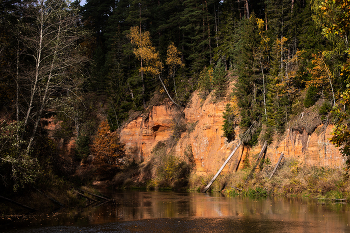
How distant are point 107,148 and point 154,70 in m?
14.0

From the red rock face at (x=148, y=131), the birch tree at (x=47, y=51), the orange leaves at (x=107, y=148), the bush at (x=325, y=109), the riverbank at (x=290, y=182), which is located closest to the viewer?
the birch tree at (x=47, y=51)

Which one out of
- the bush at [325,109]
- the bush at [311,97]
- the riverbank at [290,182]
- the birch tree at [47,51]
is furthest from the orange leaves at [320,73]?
the birch tree at [47,51]

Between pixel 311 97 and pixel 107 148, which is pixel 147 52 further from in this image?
pixel 311 97

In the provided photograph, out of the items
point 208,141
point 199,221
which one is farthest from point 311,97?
point 199,221

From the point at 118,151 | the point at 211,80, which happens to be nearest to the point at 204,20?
the point at 211,80

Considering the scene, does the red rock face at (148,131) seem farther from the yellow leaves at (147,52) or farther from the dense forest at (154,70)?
the yellow leaves at (147,52)

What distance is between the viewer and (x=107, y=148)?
5091 centimetres

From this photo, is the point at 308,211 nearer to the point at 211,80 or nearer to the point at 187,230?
the point at 187,230

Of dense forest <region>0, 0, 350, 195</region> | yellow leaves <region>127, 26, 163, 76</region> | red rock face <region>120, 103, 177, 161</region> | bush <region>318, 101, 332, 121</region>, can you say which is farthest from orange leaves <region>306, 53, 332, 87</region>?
red rock face <region>120, 103, 177, 161</region>

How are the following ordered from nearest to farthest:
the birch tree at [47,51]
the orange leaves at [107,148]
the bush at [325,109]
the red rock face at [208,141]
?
1. the birch tree at [47,51]
2. the bush at [325,109]
3. the red rock face at [208,141]
4. the orange leaves at [107,148]

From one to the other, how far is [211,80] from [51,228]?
3388 centimetres

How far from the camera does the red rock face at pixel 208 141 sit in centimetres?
2850

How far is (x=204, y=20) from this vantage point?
181ft

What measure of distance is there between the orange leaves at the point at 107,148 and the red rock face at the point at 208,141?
251 centimetres
